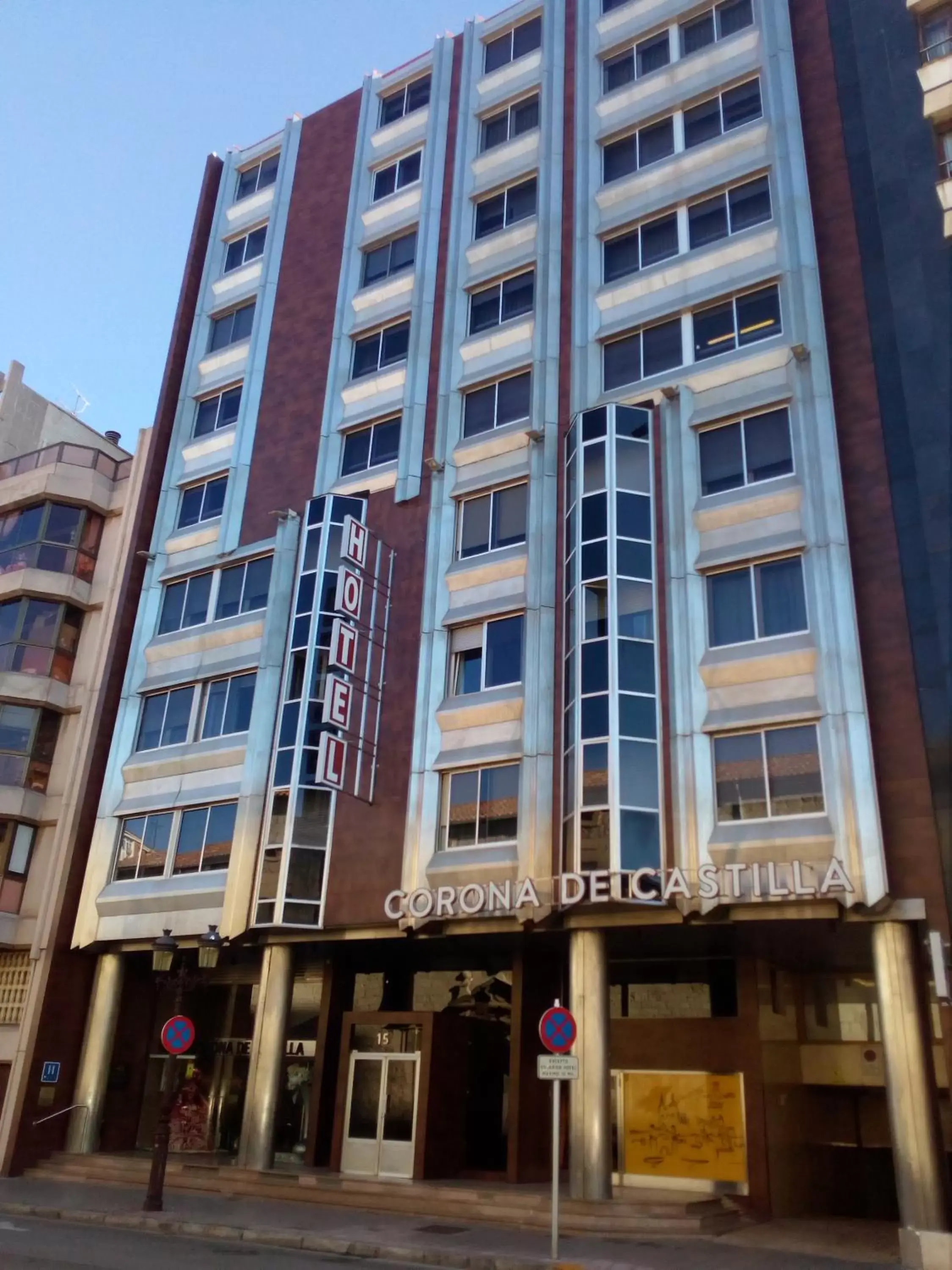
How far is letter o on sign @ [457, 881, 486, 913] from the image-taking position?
23.0 meters

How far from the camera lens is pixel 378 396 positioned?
105 ft

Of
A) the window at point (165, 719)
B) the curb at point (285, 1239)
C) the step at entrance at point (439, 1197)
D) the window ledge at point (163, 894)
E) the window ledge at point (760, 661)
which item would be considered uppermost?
the window at point (165, 719)

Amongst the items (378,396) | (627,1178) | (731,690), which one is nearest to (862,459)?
(731,690)

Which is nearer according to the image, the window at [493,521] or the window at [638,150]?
the window at [493,521]

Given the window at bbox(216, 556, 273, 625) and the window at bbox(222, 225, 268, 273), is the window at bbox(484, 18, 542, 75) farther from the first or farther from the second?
the window at bbox(216, 556, 273, 625)

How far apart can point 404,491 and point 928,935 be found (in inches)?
690

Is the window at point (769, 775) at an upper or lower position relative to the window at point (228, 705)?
lower

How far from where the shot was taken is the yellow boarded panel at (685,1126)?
23.5 meters

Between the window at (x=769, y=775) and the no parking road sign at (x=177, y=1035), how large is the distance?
11592 millimetres

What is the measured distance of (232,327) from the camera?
124 feet

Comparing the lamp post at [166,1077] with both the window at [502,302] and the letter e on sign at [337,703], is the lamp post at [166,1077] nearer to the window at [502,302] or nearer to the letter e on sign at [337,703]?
the letter e on sign at [337,703]

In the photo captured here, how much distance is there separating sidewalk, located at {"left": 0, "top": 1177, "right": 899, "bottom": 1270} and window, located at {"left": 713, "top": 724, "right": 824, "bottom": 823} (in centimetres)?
764

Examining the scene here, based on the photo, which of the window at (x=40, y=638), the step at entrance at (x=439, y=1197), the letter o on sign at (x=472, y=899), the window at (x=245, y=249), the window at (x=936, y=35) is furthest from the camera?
the window at (x=245, y=249)

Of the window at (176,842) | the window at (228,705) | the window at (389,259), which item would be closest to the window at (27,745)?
the window at (176,842)
